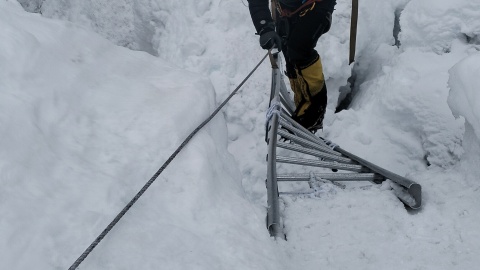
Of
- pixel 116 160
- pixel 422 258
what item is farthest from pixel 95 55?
pixel 422 258

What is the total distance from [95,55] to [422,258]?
250 centimetres

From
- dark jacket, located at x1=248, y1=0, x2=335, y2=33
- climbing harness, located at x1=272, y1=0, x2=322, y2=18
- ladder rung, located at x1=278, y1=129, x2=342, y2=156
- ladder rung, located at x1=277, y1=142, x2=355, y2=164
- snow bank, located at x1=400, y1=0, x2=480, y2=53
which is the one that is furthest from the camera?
snow bank, located at x1=400, y1=0, x2=480, y2=53

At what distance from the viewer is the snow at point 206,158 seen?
1736 millimetres

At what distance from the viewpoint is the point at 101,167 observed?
6.84 ft

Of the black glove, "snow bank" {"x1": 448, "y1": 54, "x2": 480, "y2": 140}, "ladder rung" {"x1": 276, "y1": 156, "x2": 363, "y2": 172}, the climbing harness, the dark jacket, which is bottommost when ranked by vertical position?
"ladder rung" {"x1": 276, "y1": 156, "x2": 363, "y2": 172}

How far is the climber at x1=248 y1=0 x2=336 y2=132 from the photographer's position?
3430 millimetres

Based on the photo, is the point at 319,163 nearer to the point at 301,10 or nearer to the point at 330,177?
the point at 330,177

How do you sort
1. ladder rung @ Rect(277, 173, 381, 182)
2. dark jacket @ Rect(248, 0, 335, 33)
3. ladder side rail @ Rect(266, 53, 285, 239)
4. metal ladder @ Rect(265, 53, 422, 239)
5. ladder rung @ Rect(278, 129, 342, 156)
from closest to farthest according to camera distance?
ladder side rail @ Rect(266, 53, 285, 239), metal ladder @ Rect(265, 53, 422, 239), ladder rung @ Rect(277, 173, 381, 182), ladder rung @ Rect(278, 129, 342, 156), dark jacket @ Rect(248, 0, 335, 33)

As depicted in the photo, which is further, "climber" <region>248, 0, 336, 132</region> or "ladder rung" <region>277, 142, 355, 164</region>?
"climber" <region>248, 0, 336, 132</region>

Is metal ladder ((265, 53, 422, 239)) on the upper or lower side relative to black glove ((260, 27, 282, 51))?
lower

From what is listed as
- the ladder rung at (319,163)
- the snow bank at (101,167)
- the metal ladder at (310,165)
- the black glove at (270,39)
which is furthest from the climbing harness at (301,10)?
the ladder rung at (319,163)

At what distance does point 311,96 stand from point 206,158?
159 centimetres

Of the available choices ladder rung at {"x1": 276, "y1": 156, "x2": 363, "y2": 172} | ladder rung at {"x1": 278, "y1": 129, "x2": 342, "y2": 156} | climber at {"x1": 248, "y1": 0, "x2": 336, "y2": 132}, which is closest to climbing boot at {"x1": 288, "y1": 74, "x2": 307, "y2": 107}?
climber at {"x1": 248, "y1": 0, "x2": 336, "y2": 132}

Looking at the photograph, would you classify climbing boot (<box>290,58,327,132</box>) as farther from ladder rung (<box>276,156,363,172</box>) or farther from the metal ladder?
ladder rung (<box>276,156,363,172</box>)
